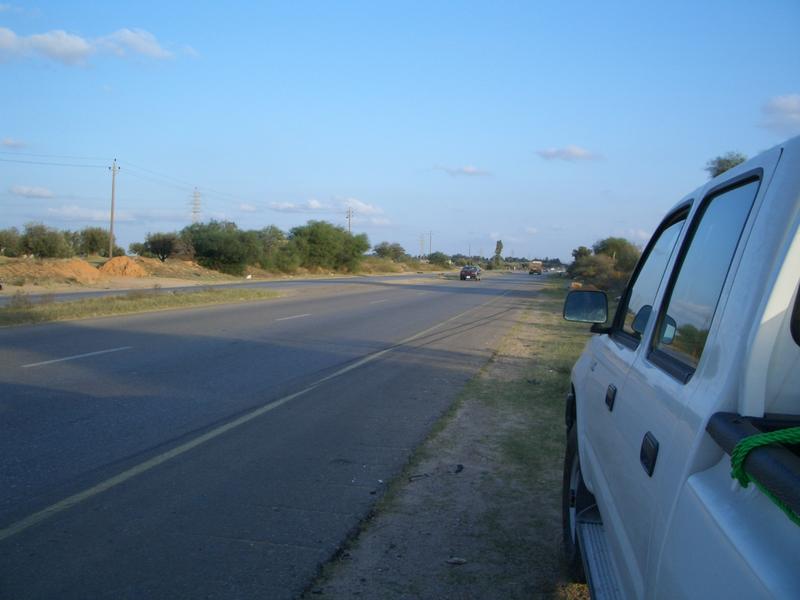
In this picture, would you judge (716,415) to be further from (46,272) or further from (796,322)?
(46,272)

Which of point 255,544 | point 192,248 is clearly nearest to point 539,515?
point 255,544

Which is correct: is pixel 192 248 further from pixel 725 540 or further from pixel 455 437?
pixel 725 540

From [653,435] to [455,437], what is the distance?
5.34 metres

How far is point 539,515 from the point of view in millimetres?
5375

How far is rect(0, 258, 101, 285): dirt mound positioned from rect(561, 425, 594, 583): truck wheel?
124 feet

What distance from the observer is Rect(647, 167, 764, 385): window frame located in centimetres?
224

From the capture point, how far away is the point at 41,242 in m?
57.8

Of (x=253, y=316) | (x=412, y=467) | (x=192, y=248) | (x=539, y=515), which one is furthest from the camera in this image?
(x=192, y=248)

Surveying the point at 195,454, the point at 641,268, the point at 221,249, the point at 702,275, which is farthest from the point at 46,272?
the point at 702,275

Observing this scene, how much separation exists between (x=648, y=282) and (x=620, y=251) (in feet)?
143

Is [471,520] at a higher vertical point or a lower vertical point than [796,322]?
lower

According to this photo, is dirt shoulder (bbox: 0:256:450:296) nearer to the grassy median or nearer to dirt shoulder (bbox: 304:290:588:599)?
the grassy median

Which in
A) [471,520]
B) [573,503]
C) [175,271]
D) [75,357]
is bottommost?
[175,271]

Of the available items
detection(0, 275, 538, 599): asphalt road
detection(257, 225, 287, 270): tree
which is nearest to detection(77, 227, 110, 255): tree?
detection(257, 225, 287, 270): tree
